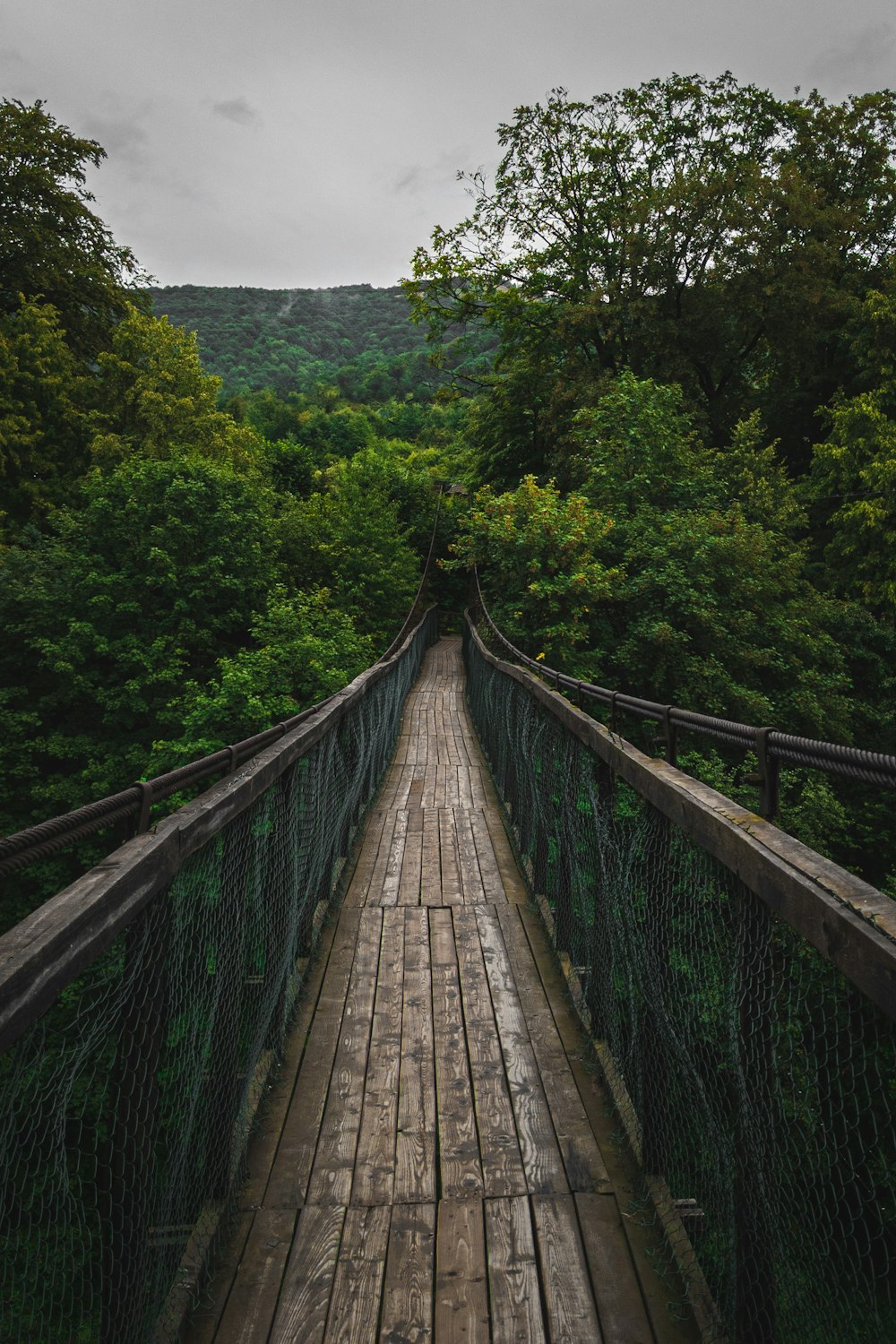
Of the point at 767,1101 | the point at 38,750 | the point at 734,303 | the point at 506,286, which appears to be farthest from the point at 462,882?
the point at 506,286

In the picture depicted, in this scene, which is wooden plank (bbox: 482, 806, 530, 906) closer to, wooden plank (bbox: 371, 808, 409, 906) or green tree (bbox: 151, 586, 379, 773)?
wooden plank (bbox: 371, 808, 409, 906)

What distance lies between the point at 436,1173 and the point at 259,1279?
22.6 inches

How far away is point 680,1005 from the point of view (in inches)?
84.3

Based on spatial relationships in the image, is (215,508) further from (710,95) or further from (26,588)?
(710,95)

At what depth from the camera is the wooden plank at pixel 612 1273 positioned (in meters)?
1.79

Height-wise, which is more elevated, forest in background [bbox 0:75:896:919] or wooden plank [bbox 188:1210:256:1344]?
forest in background [bbox 0:75:896:919]

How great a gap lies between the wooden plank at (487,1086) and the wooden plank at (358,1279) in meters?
0.35

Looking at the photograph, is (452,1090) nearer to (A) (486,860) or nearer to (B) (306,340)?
(A) (486,860)

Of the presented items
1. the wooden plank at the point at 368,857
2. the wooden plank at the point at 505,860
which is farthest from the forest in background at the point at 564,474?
the wooden plank at the point at 368,857

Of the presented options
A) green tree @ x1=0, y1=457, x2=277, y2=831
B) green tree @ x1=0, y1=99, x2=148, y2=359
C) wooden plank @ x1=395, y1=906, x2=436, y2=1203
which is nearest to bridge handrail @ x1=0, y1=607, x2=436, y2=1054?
wooden plank @ x1=395, y1=906, x2=436, y2=1203

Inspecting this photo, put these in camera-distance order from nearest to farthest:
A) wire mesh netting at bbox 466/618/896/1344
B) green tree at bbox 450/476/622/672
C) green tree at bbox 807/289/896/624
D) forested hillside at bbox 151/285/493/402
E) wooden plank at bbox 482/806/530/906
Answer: wire mesh netting at bbox 466/618/896/1344 → wooden plank at bbox 482/806/530/906 → green tree at bbox 450/476/622/672 → green tree at bbox 807/289/896/624 → forested hillside at bbox 151/285/493/402

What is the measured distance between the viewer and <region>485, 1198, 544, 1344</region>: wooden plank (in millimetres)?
1778

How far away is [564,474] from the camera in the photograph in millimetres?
18453

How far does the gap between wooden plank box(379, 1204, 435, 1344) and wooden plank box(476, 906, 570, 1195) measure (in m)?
0.36
